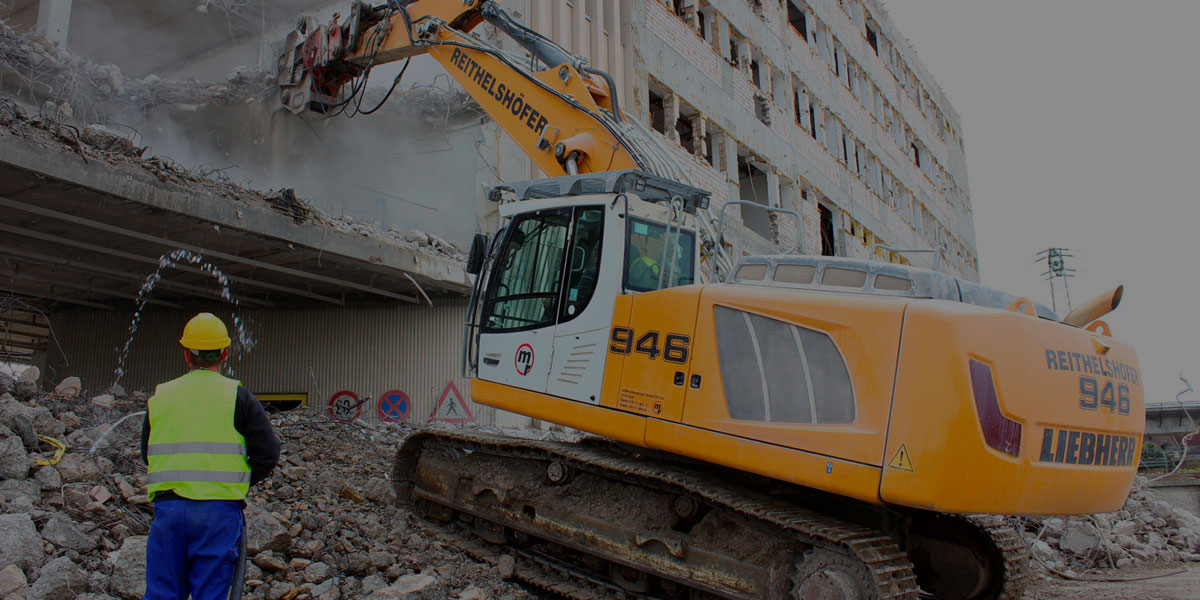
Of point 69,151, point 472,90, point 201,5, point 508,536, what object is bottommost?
point 508,536

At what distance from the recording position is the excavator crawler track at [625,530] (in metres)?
4.31

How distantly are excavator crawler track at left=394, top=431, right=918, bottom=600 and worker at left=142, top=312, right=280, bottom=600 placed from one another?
2.37 meters

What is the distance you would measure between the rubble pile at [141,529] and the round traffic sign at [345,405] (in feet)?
18.9

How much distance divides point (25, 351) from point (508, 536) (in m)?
20.1

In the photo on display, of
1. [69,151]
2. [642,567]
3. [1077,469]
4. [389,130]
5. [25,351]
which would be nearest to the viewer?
[1077,469]

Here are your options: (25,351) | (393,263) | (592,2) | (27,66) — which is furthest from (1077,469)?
(25,351)

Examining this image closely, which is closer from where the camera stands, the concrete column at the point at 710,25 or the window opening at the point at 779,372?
the window opening at the point at 779,372

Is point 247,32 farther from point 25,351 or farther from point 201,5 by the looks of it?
point 25,351

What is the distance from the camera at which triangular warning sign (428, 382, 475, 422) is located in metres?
12.7

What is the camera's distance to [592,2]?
15586 mm

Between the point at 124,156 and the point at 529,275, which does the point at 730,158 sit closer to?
the point at 124,156

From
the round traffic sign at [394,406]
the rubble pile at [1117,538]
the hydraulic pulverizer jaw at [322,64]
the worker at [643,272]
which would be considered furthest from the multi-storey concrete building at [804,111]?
the worker at [643,272]

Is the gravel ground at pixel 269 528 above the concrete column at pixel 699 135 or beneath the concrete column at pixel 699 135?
beneath

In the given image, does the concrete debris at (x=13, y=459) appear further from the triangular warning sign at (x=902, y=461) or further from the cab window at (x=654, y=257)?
the triangular warning sign at (x=902, y=461)
